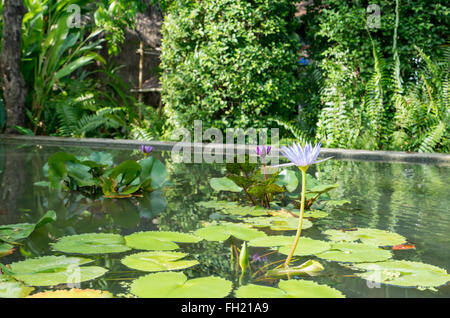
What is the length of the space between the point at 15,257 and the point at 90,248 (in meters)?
0.23

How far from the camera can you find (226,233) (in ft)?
5.36

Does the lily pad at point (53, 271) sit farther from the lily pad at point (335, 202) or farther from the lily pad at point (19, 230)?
the lily pad at point (335, 202)

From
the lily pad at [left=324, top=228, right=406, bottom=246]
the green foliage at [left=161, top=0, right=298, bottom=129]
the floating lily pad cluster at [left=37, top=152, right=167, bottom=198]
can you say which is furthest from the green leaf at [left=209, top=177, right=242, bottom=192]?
the green foliage at [left=161, top=0, right=298, bottom=129]

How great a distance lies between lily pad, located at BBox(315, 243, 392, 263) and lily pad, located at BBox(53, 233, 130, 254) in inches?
27.4

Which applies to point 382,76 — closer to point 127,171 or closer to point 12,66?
point 127,171

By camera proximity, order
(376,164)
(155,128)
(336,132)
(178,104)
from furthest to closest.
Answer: (155,128) < (178,104) < (336,132) < (376,164)

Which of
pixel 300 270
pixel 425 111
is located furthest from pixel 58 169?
pixel 425 111

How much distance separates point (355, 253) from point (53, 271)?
0.96 m

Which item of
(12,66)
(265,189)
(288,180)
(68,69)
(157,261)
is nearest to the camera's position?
(157,261)

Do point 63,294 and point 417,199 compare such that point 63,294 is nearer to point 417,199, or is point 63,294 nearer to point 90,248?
point 90,248

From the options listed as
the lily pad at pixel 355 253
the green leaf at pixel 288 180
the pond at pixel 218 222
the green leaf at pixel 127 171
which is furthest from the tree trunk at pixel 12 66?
the lily pad at pixel 355 253
